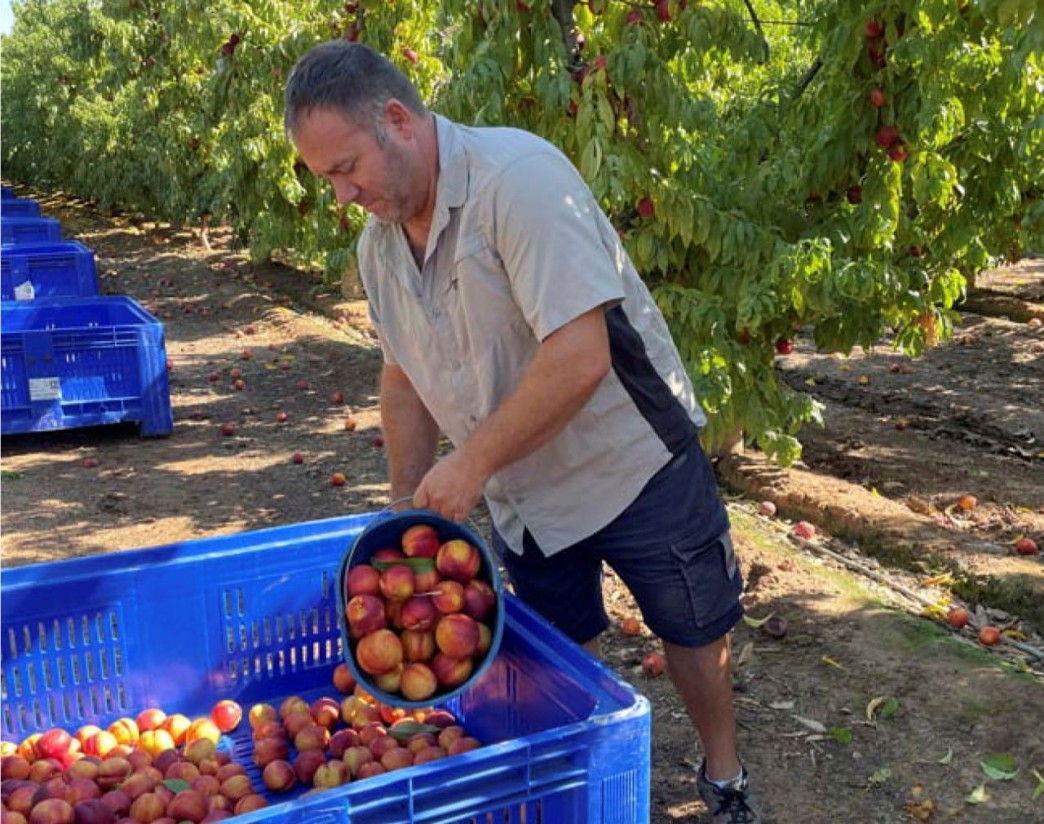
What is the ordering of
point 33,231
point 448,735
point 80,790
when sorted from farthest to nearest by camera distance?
1. point 33,231
2. point 448,735
3. point 80,790

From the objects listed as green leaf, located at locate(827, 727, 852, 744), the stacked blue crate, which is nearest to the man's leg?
green leaf, located at locate(827, 727, 852, 744)

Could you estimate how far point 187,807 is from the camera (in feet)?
7.97

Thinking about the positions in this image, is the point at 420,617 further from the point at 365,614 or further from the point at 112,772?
the point at 112,772

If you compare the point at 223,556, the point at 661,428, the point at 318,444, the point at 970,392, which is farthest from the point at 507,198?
the point at 970,392

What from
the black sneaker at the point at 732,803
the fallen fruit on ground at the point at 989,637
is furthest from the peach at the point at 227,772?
the fallen fruit on ground at the point at 989,637

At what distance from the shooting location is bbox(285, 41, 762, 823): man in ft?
7.37

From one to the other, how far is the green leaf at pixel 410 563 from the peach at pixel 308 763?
0.64m

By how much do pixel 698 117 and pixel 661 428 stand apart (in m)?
1.96

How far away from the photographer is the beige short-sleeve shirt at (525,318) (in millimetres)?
2258

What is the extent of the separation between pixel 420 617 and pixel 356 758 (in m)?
0.57

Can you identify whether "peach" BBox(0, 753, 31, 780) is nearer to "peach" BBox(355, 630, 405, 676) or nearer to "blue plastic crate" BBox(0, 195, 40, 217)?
"peach" BBox(355, 630, 405, 676)

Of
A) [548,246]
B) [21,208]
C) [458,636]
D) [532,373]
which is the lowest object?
[21,208]

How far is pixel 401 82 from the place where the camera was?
228cm

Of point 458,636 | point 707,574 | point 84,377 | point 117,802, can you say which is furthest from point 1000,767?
point 84,377
